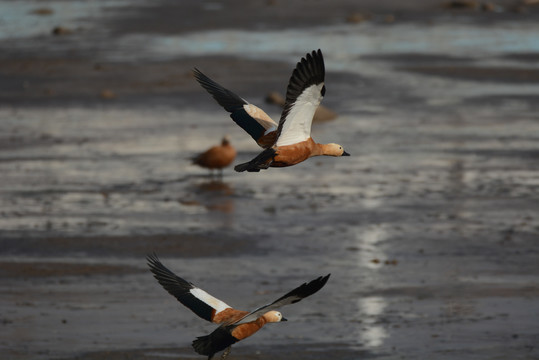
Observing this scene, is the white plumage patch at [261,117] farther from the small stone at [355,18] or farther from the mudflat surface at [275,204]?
the small stone at [355,18]

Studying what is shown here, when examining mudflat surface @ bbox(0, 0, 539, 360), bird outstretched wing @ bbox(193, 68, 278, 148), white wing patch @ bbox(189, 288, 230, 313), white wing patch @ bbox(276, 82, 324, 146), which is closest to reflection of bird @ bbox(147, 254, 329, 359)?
white wing patch @ bbox(189, 288, 230, 313)

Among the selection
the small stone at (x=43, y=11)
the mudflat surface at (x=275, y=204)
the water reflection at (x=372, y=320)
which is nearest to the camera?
the water reflection at (x=372, y=320)

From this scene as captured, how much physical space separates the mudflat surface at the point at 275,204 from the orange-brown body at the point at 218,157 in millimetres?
462

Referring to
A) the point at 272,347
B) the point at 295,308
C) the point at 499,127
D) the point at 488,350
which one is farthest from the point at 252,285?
the point at 499,127

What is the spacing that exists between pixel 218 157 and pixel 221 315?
1503cm

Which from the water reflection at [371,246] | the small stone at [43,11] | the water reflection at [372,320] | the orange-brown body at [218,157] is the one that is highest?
the small stone at [43,11]

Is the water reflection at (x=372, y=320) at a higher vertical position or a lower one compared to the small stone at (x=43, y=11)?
lower

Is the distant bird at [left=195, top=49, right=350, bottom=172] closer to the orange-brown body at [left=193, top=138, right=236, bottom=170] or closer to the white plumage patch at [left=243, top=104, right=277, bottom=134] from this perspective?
the white plumage patch at [left=243, top=104, right=277, bottom=134]

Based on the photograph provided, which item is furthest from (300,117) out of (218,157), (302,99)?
(218,157)

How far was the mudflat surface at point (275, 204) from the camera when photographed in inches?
639

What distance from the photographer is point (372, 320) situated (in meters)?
16.5

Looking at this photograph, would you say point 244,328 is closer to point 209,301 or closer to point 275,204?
point 209,301

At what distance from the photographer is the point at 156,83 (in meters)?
37.2

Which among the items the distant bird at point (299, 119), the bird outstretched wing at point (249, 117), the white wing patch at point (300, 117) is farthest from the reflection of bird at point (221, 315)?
the bird outstretched wing at point (249, 117)
